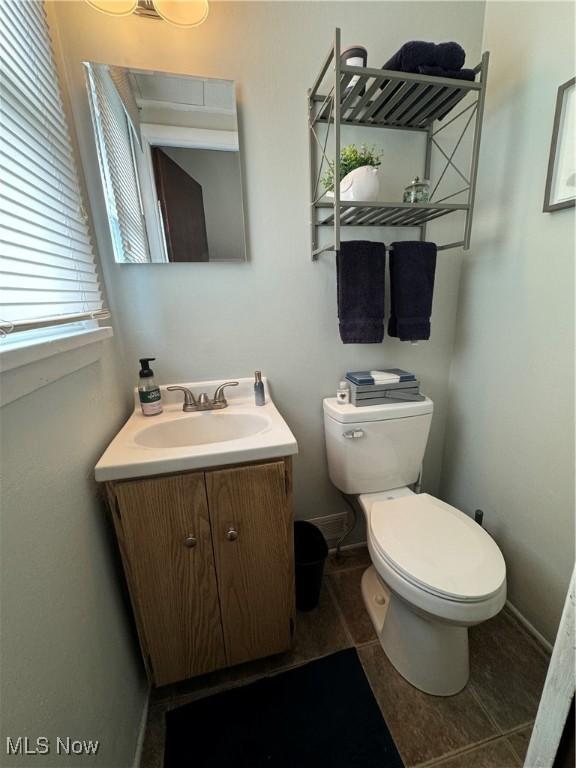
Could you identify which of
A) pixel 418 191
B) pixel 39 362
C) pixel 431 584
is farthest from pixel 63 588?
pixel 418 191

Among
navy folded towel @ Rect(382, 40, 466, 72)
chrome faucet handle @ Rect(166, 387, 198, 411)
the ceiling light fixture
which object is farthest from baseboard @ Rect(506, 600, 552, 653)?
the ceiling light fixture

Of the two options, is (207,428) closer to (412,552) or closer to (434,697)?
(412,552)

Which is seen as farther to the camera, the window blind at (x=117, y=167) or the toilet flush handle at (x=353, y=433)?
the toilet flush handle at (x=353, y=433)

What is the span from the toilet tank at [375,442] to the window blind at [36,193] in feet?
3.05

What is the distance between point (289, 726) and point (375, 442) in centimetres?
93

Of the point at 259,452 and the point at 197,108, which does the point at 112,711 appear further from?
the point at 197,108

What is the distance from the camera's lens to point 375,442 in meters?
1.24

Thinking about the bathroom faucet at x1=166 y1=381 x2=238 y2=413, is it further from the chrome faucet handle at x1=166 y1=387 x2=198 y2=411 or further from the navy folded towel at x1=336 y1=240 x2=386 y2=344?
the navy folded towel at x1=336 y1=240 x2=386 y2=344

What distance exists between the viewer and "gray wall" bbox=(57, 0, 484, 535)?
0.98 m

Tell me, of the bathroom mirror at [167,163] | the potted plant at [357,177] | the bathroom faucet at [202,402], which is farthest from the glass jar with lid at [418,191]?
the bathroom faucet at [202,402]

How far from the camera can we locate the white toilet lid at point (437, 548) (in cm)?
86

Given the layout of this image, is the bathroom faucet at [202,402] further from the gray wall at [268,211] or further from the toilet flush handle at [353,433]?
the toilet flush handle at [353,433]

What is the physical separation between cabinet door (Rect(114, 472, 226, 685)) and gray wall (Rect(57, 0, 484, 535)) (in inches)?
20.7

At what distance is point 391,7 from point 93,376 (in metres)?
1.60
